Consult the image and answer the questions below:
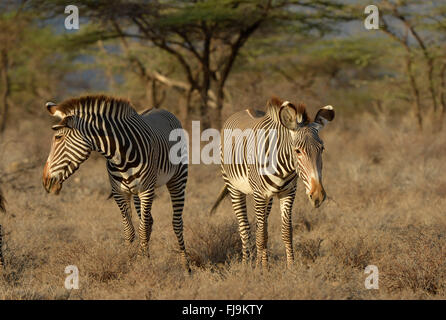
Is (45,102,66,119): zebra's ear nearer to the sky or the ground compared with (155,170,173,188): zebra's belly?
nearer to the sky

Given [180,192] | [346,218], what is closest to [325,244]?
[346,218]

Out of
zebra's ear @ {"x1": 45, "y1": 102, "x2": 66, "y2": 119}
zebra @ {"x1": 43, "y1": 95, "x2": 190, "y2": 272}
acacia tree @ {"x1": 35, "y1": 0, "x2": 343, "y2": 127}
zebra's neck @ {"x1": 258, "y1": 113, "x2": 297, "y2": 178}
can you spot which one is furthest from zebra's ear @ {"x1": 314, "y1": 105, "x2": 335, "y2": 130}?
acacia tree @ {"x1": 35, "y1": 0, "x2": 343, "y2": 127}

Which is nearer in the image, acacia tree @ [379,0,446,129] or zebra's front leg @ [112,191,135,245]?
zebra's front leg @ [112,191,135,245]

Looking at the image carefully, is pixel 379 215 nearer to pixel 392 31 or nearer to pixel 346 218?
pixel 346 218

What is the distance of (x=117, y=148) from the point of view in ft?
16.8

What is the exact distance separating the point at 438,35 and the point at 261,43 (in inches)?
275

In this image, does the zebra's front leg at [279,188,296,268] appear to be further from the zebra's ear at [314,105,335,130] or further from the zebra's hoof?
the zebra's hoof

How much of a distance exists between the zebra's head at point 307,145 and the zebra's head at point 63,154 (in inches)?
70.5

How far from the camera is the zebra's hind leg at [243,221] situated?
217 inches

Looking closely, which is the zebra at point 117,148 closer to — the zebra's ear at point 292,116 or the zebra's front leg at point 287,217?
the zebra's front leg at point 287,217

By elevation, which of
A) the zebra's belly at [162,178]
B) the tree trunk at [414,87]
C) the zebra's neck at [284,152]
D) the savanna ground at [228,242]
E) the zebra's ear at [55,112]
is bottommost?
the savanna ground at [228,242]

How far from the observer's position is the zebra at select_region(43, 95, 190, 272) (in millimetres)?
4828

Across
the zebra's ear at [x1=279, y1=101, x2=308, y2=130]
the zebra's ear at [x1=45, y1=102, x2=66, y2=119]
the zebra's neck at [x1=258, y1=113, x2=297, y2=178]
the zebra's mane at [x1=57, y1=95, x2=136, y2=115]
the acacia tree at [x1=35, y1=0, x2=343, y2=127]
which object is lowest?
the zebra's neck at [x1=258, y1=113, x2=297, y2=178]

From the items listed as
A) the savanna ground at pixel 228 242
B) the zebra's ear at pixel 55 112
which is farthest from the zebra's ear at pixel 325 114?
the zebra's ear at pixel 55 112
